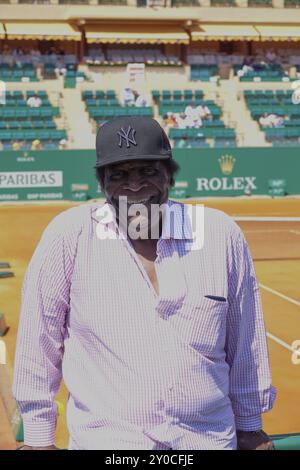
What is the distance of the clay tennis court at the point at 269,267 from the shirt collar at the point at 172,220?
3695 mm

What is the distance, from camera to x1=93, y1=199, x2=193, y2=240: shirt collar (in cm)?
264

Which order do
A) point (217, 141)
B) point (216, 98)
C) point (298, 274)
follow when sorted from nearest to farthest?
point (298, 274)
point (217, 141)
point (216, 98)

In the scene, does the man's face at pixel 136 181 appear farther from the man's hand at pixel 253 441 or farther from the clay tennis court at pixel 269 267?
the clay tennis court at pixel 269 267

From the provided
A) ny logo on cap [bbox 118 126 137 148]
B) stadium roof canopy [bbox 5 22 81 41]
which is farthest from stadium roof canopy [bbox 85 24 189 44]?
ny logo on cap [bbox 118 126 137 148]

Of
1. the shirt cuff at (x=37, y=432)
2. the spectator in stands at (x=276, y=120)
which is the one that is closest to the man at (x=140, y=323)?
the shirt cuff at (x=37, y=432)

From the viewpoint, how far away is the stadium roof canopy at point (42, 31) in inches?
1215

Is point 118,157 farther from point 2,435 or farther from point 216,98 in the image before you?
point 216,98

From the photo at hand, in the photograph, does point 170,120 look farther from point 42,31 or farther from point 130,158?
point 130,158

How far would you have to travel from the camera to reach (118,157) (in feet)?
8.43

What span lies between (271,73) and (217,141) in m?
7.09

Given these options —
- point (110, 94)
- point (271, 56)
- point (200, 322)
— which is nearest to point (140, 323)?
point (200, 322)

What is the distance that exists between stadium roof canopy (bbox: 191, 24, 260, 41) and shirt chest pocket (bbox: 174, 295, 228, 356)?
3183cm

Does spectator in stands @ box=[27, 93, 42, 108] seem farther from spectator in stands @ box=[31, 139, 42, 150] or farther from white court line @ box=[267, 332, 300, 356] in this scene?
white court line @ box=[267, 332, 300, 356]
